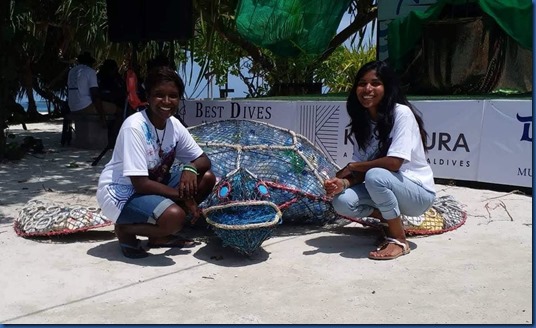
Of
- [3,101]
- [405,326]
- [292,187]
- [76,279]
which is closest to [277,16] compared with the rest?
[3,101]

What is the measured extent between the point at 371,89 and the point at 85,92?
264 inches

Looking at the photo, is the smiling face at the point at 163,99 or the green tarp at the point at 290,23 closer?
the smiling face at the point at 163,99

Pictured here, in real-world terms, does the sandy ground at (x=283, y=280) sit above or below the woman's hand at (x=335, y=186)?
below

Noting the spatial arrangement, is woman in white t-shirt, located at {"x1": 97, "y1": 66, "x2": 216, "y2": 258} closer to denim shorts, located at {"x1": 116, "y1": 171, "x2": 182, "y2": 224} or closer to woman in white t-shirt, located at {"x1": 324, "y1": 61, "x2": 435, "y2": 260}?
denim shorts, located at {"x1": 116, "y1": 171, "x2": 182, "y2": 224}

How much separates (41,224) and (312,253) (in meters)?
1.87

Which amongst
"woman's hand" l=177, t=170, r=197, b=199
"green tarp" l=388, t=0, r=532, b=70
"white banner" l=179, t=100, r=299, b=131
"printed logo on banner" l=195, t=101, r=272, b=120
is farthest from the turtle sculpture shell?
"green tarp" l=388, t=0, r=532, b=70

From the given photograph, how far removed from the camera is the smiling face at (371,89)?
12.7 ft

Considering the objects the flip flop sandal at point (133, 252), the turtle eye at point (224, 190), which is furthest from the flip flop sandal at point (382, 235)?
the flip flop sandal at point (133, 252)

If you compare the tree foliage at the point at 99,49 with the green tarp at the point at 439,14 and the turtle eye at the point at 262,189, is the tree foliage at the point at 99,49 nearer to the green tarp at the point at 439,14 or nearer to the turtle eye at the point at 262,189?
the green tarp at the point at 439,14

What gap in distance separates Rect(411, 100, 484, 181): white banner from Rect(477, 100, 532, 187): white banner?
88 millimetres

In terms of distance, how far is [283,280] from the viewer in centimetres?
349

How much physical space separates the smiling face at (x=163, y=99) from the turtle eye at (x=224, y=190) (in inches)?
23.1

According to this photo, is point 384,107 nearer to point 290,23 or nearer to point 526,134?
point 526,134

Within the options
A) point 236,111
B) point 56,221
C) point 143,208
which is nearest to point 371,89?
point 143,208
